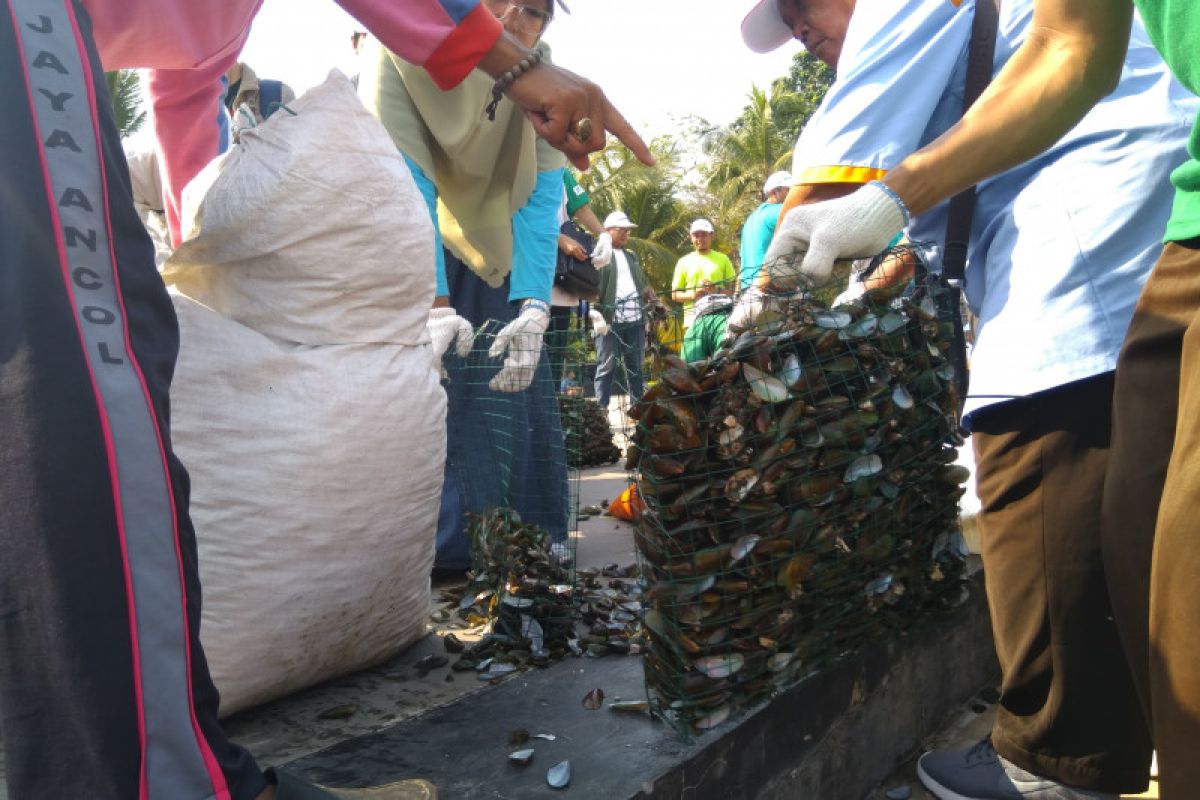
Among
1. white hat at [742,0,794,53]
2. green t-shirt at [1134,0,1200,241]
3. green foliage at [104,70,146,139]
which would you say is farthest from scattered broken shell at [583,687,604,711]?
green foliage at [104,70,146,139]

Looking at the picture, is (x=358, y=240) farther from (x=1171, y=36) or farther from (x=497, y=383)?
(x=1171, y=36)

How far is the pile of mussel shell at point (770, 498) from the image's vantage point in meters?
1.71

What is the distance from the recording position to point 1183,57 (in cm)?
103

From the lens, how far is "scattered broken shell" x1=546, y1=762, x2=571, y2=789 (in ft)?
5.03

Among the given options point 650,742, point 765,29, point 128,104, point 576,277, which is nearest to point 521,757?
point 650,742

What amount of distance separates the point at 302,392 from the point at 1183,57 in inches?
58.1

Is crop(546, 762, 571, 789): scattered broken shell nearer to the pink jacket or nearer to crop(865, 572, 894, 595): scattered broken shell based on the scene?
crop(865, 572, 894, 595): scattered broken shell

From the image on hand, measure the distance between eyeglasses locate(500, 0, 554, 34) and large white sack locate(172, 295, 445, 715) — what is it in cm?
129

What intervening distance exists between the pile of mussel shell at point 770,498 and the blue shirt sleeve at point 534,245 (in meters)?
1.40

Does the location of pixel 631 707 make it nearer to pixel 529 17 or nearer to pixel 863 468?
pixel 863 468

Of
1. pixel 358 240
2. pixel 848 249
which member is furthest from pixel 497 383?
pixel 848 249

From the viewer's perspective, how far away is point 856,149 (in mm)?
1827

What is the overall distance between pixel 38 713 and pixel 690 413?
1059 millimetres

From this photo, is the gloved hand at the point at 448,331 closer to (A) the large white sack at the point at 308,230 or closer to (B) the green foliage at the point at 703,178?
(A) the large white sack at the point at 308,230
